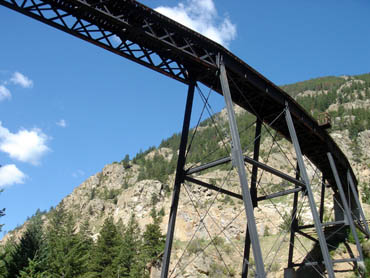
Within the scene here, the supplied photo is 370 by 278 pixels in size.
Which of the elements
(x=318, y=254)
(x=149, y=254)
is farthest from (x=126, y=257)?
(x=318, y=254)

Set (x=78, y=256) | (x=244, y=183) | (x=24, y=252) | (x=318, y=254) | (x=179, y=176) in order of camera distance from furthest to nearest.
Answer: (x=78, y=256)
(x=24, y=252)
(x=318, y=254)
(x=179, y=176)
(x=244, y=183)

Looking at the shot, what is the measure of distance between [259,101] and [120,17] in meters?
7.25

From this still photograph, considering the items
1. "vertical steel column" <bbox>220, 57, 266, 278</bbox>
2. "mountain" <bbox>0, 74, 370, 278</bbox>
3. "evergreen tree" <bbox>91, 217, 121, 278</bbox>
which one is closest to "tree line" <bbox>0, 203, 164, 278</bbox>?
"evergreen tree" <bbox>91, 217, 121, 278</bbox>

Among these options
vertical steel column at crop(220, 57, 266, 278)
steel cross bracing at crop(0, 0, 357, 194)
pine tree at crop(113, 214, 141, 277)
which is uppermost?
steel cross bracing at crop(0, 0, 357, 194)

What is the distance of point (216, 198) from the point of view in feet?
202

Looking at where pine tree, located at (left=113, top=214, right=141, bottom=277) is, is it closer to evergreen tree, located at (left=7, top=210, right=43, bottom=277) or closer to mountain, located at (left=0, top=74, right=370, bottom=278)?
mountain, located at (left=0, top=74, right=370, bottom=278)

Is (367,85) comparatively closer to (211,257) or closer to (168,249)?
(211,257)

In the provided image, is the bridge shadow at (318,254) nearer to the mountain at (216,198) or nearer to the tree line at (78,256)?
the mountain at (216,198)

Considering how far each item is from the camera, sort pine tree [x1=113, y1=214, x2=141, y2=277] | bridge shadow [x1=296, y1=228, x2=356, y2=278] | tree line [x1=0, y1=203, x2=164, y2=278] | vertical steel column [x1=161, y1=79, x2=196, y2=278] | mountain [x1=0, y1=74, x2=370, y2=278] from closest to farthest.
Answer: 1. vertical steel column [x1=161, y1=79, x2=196, y2=278]
2. bridge shadow [x1=296, y1=228, x2=356, y2=278]
3. tree line [x1=0, y1=203, x2=164, y2=278]
4. mountain [x1=0, y1=74, x2=370, y2=278]
5. pine tree [x1=113, y1=214, x2=141, y2=277]

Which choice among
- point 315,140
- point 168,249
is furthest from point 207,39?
point 315,140

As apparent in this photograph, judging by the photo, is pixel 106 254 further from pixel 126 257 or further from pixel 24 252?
pixel 24 252

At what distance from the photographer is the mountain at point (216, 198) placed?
27.7m

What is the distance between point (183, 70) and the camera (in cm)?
1164

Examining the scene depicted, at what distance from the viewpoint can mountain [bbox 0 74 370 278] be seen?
2766 cm
